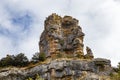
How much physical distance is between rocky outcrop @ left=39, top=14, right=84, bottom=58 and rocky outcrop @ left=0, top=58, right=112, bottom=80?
31.6 ft

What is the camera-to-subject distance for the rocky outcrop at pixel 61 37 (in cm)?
11743

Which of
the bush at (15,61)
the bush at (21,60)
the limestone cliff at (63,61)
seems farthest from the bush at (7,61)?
the limestone cliff at (63,61)

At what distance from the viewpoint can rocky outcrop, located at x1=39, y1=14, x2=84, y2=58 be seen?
117425 mm

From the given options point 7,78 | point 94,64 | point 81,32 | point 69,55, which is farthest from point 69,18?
point 7,78

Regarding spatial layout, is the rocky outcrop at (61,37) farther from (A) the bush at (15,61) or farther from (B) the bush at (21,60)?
(A) the bush at (15,61)

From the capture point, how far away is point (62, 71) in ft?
336

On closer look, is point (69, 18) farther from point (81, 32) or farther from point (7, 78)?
point (7, 78)

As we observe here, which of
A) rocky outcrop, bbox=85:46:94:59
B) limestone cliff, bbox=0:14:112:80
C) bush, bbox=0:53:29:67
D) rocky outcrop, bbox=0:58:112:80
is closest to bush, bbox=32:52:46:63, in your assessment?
bush, bbox=0:53:29:67

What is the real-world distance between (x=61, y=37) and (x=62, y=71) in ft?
67.6

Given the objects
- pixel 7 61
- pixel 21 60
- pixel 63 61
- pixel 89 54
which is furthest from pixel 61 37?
pixel 63 61

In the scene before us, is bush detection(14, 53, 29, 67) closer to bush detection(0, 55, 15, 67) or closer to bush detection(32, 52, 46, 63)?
bush detection(0, 55, 15, 67)

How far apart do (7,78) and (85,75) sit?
57.3ft

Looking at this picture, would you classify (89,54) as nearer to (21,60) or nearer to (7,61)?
(21,60)

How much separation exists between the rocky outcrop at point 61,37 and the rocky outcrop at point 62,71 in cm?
964
